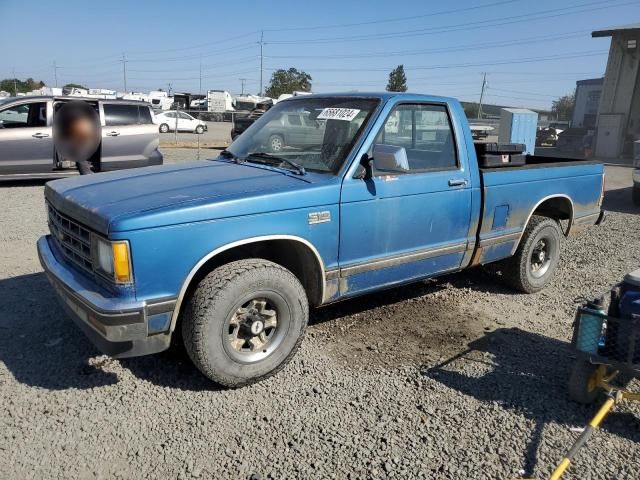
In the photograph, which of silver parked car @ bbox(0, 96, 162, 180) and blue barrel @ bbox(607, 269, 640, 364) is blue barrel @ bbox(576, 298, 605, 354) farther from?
silver parked car @ bbox(0, 96, 162, 180)

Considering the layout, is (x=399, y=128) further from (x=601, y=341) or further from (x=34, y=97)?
(x=34, y=97)

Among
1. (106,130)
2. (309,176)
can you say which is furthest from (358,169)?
(106,130)

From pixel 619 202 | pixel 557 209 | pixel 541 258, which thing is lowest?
pixel 619 202

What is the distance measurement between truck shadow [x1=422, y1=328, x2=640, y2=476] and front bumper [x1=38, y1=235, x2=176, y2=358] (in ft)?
6.07

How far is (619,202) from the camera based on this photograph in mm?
11664

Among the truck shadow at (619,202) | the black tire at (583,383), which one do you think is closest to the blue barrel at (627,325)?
the black tire at (583,383)

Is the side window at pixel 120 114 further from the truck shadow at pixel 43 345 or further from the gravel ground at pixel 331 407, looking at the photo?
the gravel ground at pixel 331 407

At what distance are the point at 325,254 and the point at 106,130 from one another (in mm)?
9077

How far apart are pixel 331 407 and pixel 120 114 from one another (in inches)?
391

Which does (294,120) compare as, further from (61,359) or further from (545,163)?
(545,163)

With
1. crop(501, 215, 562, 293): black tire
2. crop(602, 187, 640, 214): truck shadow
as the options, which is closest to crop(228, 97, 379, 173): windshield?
crop(501, 215, 562, 293): black tire

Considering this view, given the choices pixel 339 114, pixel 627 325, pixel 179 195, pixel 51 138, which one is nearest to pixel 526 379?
pixel 627 325

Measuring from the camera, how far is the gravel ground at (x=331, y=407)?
2.69 metres

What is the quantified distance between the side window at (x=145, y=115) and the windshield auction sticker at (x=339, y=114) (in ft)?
28.1
